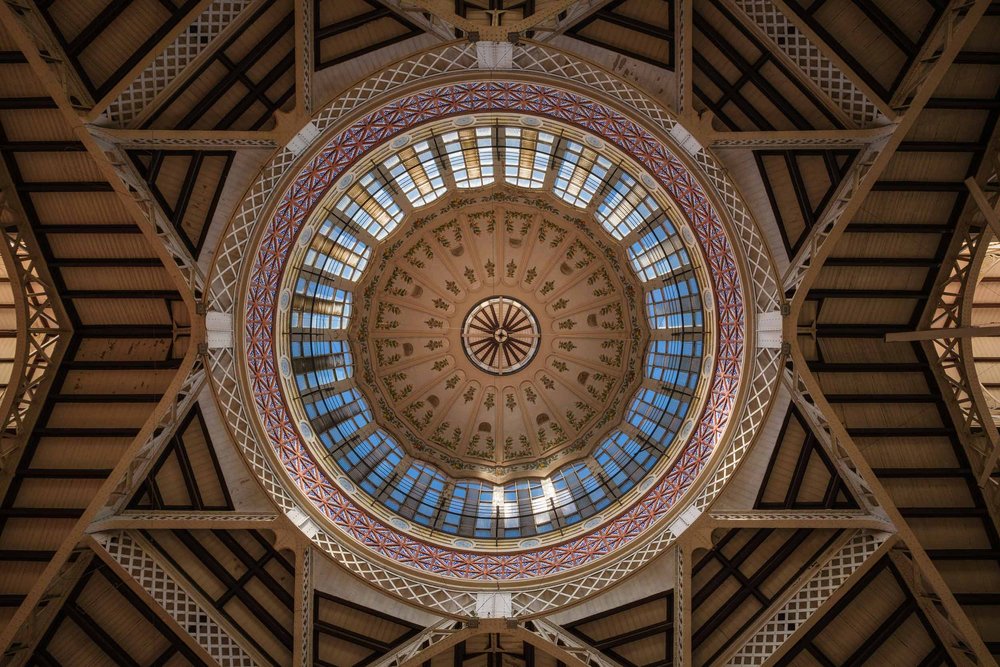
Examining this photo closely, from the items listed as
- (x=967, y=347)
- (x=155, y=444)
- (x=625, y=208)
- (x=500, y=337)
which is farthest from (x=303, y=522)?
(x=967, y=347)

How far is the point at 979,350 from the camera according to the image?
76.8ft

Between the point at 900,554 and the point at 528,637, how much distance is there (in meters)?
10.3

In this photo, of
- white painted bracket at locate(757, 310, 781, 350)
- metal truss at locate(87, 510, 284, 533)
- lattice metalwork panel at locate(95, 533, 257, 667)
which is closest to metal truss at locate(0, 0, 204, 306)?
metal truss at locate(87, 510, 284, 533)

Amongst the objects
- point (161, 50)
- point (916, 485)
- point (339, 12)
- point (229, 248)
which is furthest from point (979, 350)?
point (161, 50)

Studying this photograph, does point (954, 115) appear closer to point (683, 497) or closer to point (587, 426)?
point (683, 497)

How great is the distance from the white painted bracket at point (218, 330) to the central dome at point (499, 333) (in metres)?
8.85

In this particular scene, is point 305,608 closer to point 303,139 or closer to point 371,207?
point 303,139

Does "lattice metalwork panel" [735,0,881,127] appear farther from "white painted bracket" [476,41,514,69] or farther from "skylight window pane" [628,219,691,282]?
"skylight window pane" [628,219,691,282]

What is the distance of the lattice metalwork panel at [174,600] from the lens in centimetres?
1720

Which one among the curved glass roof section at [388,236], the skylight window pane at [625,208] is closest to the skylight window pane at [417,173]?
the curved glass roof section at [388,236]

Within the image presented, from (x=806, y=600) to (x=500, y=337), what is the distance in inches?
662

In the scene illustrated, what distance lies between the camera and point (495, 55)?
17219 mm

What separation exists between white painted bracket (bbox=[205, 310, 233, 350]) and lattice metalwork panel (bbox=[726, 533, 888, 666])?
16.7m

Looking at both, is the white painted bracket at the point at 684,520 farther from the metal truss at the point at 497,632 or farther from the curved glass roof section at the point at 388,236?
the metal truss at the point at 497,632
